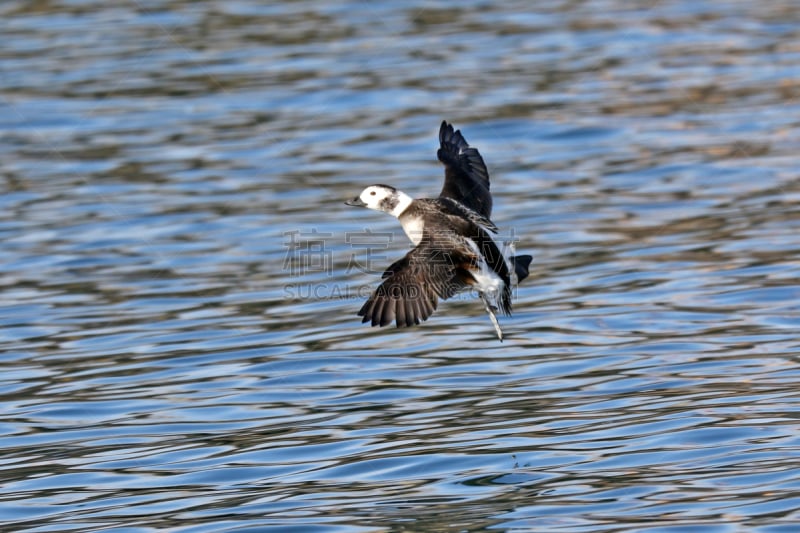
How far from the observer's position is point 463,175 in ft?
30.3

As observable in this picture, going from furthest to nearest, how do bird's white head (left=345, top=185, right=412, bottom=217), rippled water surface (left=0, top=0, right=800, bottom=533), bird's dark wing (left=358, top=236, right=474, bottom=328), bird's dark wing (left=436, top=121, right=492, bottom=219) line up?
bird's dark wing (left=436, top=121, right=492, bottom=219) < bird's white head (left=345, top=185, right=412, bottom=217) < bird's dark wing (left=358, top=236, right=474, bottom=328) < rippled water surface (left=0, top=0, right=800, bottom=533)

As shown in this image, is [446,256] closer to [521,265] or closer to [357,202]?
[521,265]

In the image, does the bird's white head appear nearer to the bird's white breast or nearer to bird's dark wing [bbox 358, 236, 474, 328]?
the bird's white breast

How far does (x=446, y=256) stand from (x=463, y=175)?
1623 mm

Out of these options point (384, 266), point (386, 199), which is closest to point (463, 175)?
point (386, 199)

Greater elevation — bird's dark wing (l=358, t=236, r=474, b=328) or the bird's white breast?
the bird's white breast

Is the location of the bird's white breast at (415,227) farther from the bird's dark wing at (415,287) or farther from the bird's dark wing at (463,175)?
the bird's dark wing at (463,175)

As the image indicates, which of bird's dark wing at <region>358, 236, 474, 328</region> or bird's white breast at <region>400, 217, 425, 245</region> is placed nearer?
bird's dark wing at <region>358, 236, 474, 328</region>

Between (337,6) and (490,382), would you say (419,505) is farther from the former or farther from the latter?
(337,6)

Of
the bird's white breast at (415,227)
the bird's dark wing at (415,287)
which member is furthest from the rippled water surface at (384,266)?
the bird's white breast at (415,227)

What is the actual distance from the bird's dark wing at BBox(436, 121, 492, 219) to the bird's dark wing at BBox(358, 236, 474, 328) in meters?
1.27

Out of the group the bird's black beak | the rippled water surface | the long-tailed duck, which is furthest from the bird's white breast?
the rippled water surface

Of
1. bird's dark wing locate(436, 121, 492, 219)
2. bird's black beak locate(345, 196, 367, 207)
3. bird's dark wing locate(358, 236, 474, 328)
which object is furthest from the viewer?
bird's black beak locate(345, 196, 367, 207)

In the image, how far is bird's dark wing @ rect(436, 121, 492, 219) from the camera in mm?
9039
